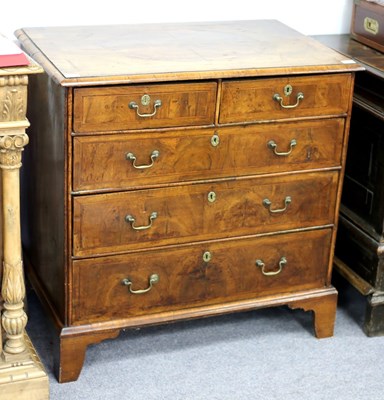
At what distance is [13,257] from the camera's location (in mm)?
2672

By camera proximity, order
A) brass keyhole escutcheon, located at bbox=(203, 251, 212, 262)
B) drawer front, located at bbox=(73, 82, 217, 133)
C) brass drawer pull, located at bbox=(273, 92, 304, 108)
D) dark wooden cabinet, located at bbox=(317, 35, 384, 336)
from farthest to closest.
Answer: dark wooden cabinet, located at bbox=(317, 35, 384, 336) → brass keyhole escutcheon, located at bbox=(203, 251, 212, 262) → brass drawer pull, located at bbox=(273, 92, 304, 108) → drawer front, located at bbox=(73, 82, 217, 133)

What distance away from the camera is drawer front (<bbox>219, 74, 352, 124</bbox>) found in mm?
2854

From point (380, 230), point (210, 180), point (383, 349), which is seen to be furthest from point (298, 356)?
point (210, 180)

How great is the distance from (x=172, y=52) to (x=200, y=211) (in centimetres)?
50

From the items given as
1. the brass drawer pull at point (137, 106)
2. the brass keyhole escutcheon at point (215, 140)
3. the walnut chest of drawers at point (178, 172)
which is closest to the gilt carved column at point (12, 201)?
the walnut chest of drawers at point (178, 172)

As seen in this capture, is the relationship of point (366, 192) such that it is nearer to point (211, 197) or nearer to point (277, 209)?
point (277, 209)

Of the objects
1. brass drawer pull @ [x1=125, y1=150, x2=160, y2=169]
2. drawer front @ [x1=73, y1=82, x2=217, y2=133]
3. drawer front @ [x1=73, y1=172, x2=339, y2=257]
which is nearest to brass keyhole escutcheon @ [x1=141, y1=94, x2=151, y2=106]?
drawer front @ [x1=73, y1=82, x2=217, y2=133]

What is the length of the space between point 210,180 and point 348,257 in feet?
2.46

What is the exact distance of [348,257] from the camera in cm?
343

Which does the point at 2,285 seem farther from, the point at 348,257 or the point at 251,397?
the point at 348,257

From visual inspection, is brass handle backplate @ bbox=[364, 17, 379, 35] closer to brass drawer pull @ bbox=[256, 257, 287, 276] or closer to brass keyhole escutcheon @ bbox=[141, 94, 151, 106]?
brass drawer pull @ bbox=[256, 257, 287, 276]

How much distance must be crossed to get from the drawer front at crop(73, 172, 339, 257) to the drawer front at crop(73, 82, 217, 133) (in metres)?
0.22

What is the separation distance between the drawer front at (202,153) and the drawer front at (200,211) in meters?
0.04

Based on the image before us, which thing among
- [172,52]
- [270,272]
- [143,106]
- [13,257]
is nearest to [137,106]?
[143,106]
